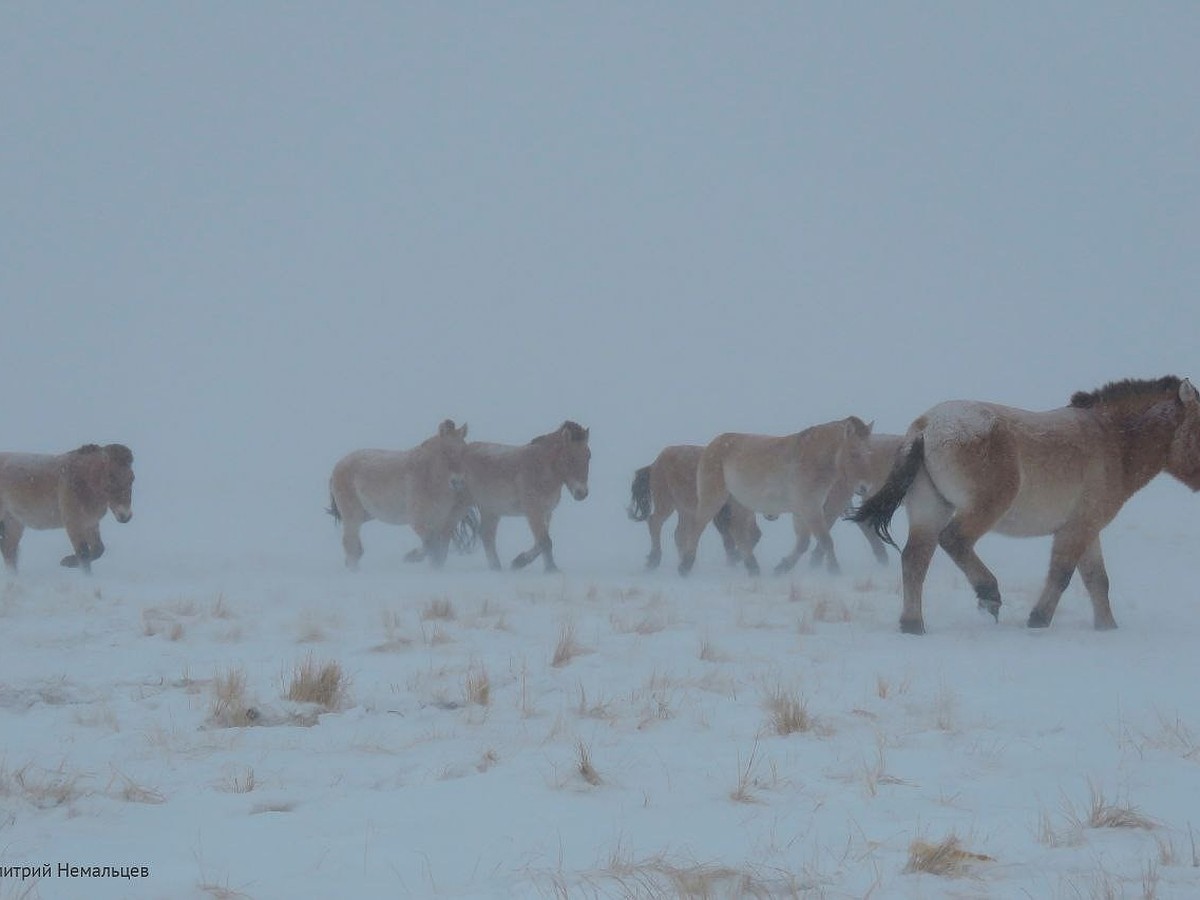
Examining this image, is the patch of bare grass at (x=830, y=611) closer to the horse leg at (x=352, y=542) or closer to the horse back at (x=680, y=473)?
the horse back at (x=680, y=473)

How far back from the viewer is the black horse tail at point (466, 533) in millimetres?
16375

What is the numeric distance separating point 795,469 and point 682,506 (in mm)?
2127

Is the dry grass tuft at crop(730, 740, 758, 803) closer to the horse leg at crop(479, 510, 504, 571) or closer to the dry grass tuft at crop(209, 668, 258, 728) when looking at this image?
the dry grass tuft at crop(209, 668, 258, 728)

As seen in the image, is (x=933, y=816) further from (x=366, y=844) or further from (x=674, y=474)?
(x=674, y=474)

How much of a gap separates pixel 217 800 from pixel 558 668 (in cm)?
270

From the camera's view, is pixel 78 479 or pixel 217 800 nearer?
pixel 217 800

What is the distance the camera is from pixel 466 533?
16734 millimetres

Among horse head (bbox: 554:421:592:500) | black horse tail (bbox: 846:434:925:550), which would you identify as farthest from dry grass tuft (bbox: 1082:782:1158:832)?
horse head (bbox: 554:421:592:500)

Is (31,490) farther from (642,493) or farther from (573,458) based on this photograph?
(642,493)

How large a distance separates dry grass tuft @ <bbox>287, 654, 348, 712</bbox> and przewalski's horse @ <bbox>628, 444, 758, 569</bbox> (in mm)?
9703

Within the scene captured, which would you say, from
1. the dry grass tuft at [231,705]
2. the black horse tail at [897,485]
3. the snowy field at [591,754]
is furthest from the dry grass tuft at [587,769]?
the black horse tail at [897,485]

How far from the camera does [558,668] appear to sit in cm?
Answer: 628

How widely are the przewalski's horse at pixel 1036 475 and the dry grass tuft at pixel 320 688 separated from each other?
182 inches

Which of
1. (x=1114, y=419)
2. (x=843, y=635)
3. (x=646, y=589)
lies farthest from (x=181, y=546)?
(x=1114, y=419)
